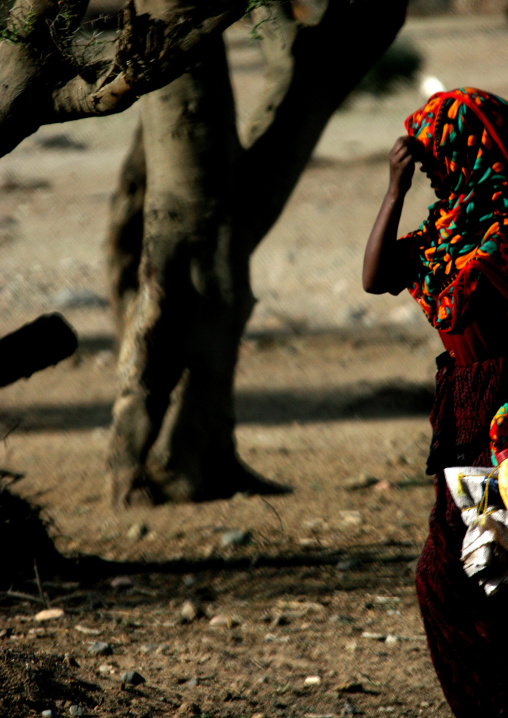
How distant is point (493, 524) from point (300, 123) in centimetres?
292

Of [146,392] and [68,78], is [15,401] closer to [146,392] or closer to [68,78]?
[146,392]

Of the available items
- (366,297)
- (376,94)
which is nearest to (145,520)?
(366,297)

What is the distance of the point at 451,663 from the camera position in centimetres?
241

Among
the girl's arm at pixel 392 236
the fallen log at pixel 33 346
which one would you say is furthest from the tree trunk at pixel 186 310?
the girl's arm at pixel 392 236

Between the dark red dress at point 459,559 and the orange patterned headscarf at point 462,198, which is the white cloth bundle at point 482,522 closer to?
the dark red dress at point 459,559

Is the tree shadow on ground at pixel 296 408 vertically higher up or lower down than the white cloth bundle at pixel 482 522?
lower down

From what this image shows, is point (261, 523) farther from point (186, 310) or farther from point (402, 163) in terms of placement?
point (402, 163)

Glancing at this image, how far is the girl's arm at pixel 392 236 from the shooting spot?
2.51 m

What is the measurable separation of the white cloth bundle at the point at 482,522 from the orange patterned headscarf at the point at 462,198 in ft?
1.34

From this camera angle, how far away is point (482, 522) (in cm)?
230

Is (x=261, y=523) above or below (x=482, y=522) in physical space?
below

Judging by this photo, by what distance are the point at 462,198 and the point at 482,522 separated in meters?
0.84

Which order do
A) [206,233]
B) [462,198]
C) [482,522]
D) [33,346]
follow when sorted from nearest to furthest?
[482,522], [462,198], [33,346], [206,233]

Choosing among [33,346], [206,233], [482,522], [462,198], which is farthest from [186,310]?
[482,522]
